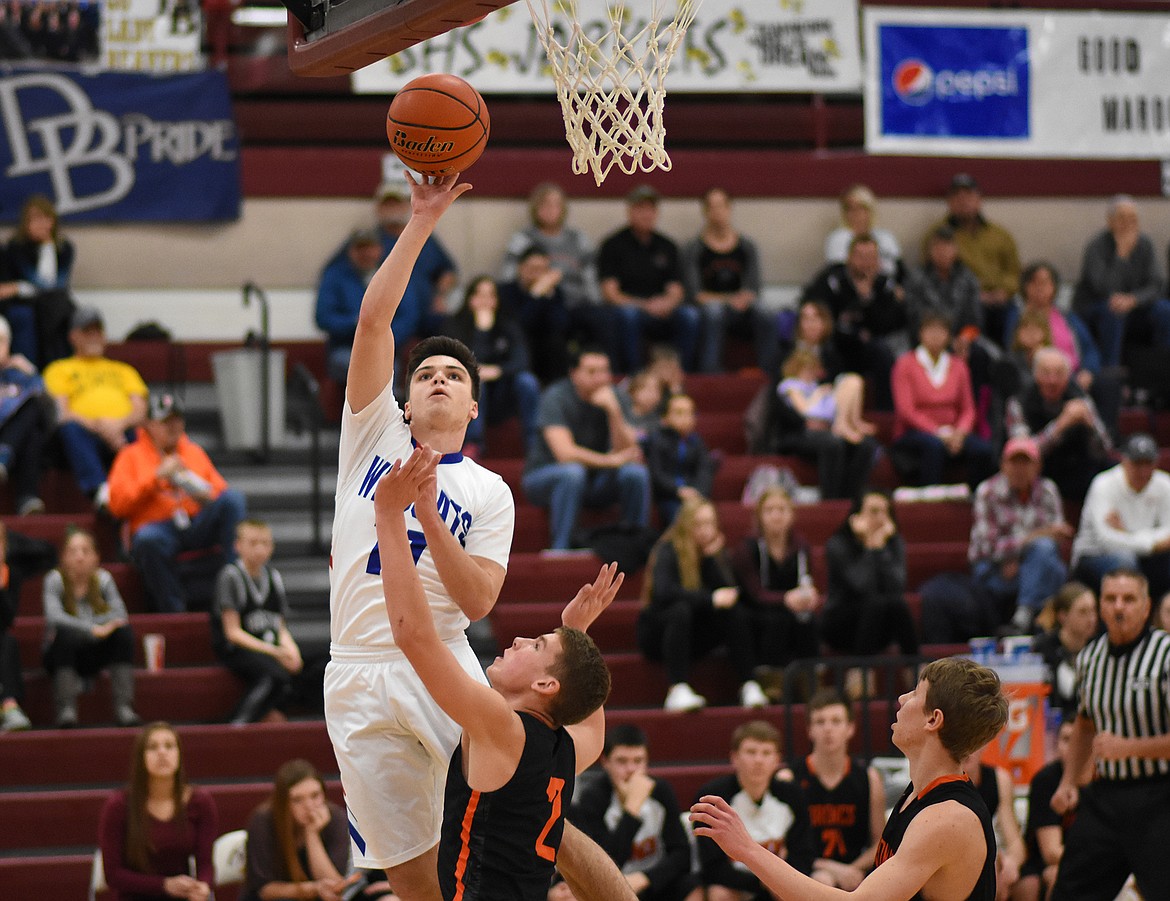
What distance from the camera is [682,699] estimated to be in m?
9.30

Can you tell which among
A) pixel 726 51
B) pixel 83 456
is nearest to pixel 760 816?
pixel 83 456

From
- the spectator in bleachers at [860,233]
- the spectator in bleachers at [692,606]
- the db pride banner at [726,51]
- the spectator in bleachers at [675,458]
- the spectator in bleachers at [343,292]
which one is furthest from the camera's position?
the spectator in bleachers at [860,233]

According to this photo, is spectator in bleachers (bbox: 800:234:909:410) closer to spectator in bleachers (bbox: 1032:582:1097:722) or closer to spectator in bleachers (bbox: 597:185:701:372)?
spectator in bleachers (bbox: 597:185:701:372)

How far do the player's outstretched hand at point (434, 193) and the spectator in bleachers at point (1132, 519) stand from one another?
639cm

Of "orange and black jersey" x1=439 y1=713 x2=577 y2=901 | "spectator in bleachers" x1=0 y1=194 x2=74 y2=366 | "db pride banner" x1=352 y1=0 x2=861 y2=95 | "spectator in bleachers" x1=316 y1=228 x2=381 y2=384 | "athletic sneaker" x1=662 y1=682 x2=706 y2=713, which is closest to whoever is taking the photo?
"orange and black jersey" x1=439 y1=713 x2=577 y2=901

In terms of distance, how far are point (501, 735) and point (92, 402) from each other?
7139mm

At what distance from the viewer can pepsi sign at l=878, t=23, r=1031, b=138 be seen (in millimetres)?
13383

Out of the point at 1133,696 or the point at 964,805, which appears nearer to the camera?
the point at 964,805

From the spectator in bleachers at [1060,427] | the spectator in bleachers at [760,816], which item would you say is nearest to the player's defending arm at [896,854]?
the spectator in bleachers at [760,816]

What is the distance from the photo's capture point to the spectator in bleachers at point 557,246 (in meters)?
12.1

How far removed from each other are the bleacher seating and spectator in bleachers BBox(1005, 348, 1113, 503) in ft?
2.17

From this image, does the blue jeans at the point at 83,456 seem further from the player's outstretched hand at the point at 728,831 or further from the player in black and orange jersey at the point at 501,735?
the player's outstretched hand at the point at 728,831

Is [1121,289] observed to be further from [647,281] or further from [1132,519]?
[647,281]

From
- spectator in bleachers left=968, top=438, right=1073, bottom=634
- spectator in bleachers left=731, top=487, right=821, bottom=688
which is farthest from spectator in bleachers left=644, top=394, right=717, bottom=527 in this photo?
spectator in bleachers left=968, top=438, right=1073, bottom=634
